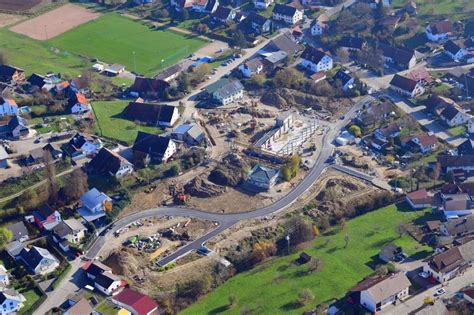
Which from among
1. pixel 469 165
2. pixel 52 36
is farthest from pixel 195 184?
pixel 52 36

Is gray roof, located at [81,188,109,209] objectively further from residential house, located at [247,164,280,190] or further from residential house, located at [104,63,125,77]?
A: residential house, located at [104,63,125,77]


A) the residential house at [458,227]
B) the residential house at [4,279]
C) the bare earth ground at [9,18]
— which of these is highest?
the residential house at [458,227]

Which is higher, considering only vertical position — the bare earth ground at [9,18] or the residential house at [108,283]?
the bare earth ground at [9,18]

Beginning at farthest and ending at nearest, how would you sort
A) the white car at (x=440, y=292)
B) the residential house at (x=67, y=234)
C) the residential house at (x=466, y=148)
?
the residential house at (x=466, y=148) → the residential house at (x=67, y=234) → the white car at (x=440, y=292)

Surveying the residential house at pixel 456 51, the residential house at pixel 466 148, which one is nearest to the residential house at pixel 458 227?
the residential house at pixel 466 148

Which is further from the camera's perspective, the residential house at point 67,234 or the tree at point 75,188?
the tree at point 75,188

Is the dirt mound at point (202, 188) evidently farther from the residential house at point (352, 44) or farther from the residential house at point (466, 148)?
the residential house at point (352, 44)

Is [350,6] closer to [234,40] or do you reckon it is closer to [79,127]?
[234,40]
